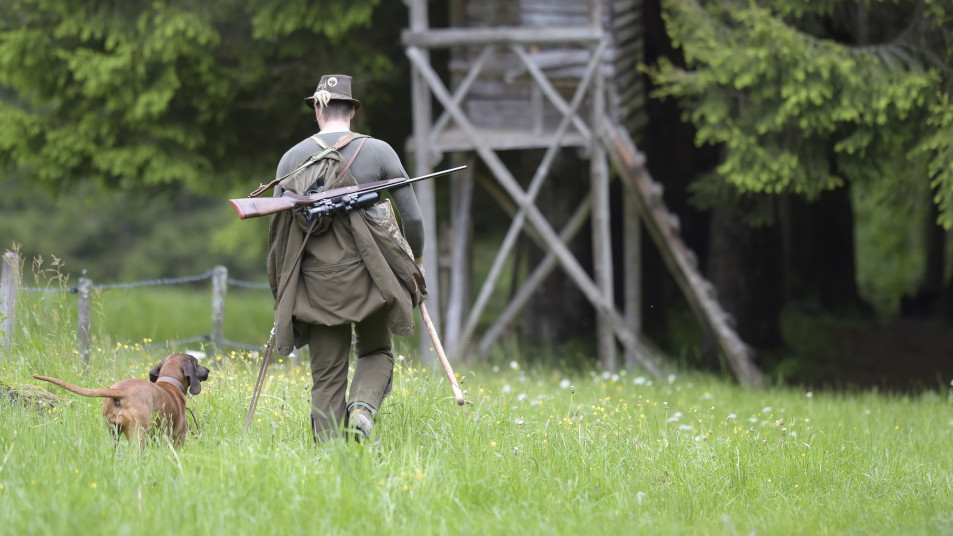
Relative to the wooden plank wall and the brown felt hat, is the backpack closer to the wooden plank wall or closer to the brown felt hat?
the brown felt hat

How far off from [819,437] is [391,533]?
3.25m

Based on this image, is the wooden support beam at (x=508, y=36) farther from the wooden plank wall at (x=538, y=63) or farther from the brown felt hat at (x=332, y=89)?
the brown felt hat at (x=332, y=89)

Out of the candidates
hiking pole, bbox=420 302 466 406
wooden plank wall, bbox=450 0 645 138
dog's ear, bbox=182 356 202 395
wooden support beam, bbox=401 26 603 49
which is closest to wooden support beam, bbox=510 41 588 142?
wooden support beam, bbox=401 26 603 49

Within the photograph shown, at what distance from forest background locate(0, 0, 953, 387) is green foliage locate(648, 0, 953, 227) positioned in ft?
0.07

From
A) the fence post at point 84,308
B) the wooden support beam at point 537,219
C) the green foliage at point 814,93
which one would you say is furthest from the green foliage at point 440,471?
the wooden support beam at point 537,219

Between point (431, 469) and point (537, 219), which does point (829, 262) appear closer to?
point (537, 219)

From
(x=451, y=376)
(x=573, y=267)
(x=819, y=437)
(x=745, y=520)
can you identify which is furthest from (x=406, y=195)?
(x=573, y=267)

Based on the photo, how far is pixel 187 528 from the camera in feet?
12.1

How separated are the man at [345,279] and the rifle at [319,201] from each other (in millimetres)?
80

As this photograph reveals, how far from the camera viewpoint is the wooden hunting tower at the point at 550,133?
9.79 metres

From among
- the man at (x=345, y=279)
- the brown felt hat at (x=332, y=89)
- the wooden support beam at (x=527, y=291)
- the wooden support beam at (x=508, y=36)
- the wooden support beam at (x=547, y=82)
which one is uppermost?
the wooden support beam at (x=508, y=36)

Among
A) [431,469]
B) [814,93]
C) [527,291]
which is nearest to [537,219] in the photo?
[527,291]

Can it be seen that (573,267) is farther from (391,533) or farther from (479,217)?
(391,533)

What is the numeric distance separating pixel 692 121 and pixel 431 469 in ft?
28.5
